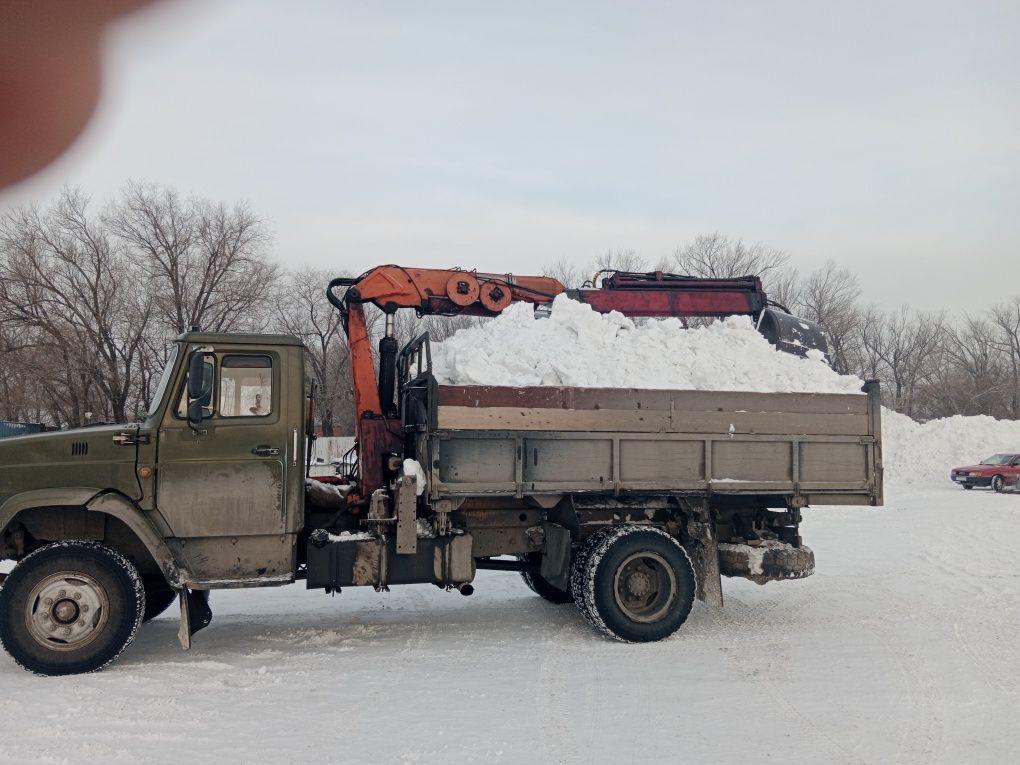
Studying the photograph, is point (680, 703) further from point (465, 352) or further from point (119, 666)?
point (119, 666)

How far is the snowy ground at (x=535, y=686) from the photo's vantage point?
4914 millimetres

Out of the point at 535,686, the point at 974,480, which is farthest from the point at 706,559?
the point at 974,480

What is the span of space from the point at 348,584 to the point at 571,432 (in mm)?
2423

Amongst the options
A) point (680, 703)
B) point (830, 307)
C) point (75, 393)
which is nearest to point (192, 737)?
point (680, 703)

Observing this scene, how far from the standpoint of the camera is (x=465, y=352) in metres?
7.97

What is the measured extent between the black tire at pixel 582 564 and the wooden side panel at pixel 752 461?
122 cm

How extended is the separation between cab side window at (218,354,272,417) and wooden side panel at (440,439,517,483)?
5.26 ft

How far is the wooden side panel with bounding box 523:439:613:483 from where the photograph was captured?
7586mm

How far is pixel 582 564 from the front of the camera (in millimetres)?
7988

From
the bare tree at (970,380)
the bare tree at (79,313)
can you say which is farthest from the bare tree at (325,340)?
the bare tree at (970,380)

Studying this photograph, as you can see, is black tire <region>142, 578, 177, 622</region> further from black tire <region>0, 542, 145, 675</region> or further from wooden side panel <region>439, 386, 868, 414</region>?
wooden side panel <region>439, 386, 868, 414</region>

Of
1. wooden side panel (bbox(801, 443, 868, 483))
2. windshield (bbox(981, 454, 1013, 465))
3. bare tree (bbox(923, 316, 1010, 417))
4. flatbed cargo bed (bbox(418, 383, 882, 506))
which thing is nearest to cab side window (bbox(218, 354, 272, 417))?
flatbed cargo bed (bbox(418, 383, 882, 506))

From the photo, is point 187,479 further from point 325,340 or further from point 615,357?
point 325,340

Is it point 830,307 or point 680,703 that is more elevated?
→ point 830,307
